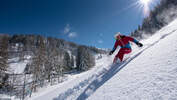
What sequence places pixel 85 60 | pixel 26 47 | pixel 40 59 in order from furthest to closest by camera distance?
pixel 26 47, pixel 85 60, pixel 40 59

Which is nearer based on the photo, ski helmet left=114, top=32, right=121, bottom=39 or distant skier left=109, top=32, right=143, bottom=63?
distant skier left=109, top=32, right=143, bottom=63

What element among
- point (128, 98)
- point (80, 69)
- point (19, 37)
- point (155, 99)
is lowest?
point (80, 69)

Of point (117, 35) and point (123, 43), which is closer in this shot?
point (123, 43)

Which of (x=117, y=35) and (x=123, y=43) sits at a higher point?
(x=117, y=35)

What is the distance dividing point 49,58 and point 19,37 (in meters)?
123

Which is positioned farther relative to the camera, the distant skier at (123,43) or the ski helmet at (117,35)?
the ski helmet at (117,35)

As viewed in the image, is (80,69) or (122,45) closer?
(122,45)

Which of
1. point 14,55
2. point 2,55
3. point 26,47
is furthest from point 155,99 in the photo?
point 26,47

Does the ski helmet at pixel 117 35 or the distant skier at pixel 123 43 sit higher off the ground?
the ski helmet at pixel 117 35

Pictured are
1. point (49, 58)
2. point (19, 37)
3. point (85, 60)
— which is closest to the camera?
point (49, 58)

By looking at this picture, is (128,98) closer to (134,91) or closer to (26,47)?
→ (134,91)

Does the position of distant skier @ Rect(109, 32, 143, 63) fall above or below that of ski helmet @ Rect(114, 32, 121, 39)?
below

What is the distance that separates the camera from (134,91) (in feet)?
6.03

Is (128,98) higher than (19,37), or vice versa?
(19,37)
